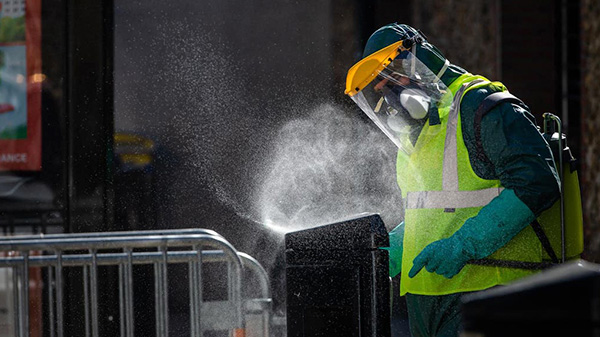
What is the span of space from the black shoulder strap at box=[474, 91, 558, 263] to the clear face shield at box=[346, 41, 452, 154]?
0.21 m

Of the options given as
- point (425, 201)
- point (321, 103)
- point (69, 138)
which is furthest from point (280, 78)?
point (425, 201)

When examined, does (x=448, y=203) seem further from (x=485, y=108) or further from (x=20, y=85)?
(x=20, y=85)

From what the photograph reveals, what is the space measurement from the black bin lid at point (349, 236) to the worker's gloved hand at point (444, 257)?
19 centimetres

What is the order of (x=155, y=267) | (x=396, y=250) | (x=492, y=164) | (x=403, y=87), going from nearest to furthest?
(x=492, y=164)
(x=403, y=87)
(x=396, y=250)
(x=155, y=267)

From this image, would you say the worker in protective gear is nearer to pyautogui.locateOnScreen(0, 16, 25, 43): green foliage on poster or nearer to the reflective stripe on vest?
the reflective stripe on vest

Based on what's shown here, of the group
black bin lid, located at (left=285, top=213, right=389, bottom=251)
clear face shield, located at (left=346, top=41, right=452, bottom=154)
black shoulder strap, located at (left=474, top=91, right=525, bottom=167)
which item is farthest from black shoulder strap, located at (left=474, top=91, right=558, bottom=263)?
black bin lid, located at (left=285, top=213, right=389, bottom=251)

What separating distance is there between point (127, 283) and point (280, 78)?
2.42 meters

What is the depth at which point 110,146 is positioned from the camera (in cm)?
593

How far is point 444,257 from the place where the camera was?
10.8 ft

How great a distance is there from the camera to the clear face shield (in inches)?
136

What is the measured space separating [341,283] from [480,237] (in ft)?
1.71

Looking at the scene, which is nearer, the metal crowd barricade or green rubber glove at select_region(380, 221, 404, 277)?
green rubber glove at select_region(380, 221, 404, 277)

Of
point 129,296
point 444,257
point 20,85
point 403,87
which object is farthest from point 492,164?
point 20,85

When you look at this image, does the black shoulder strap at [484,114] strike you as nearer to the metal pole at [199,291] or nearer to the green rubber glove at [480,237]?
the green rubber glove at [480,237]
